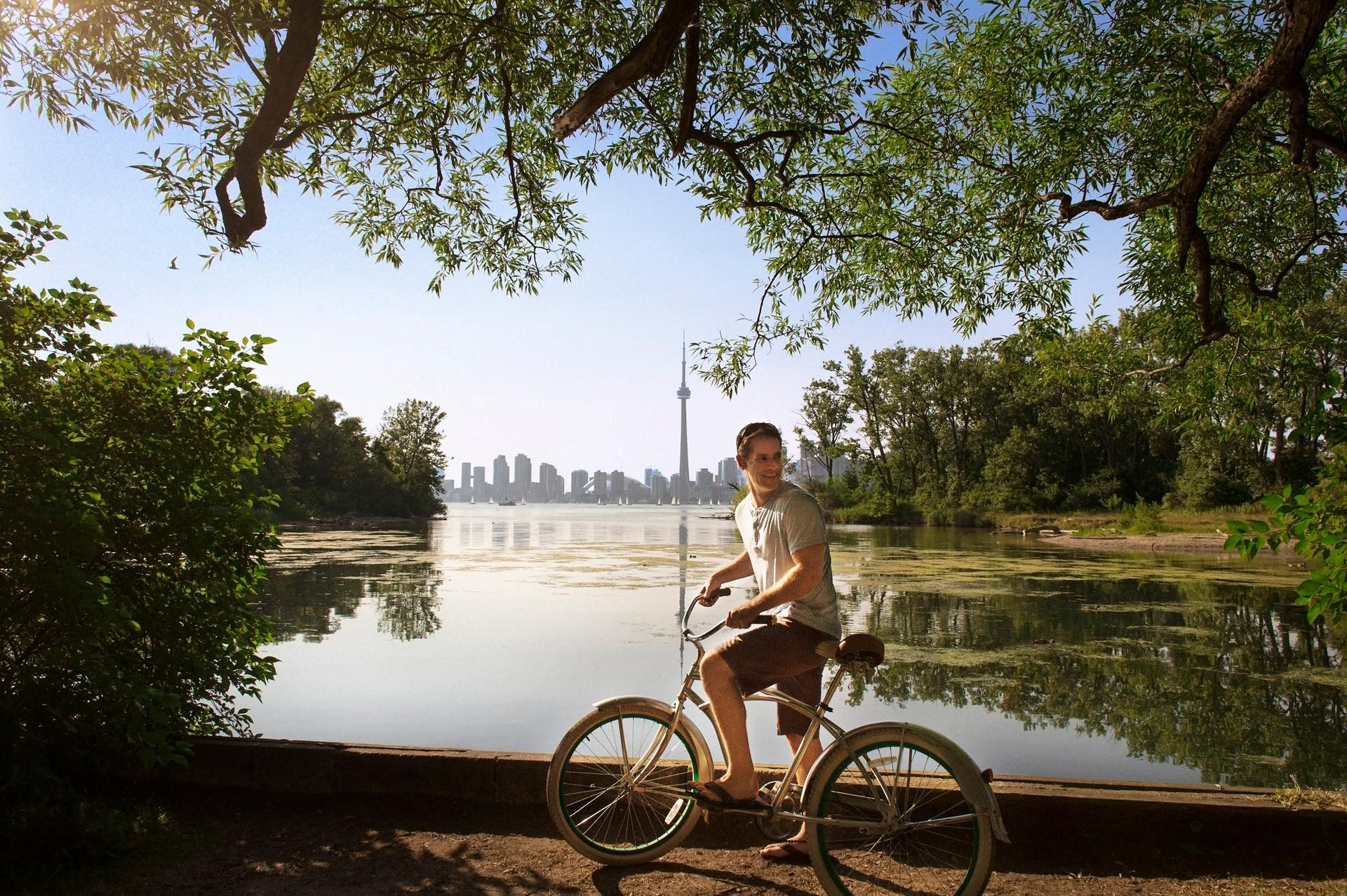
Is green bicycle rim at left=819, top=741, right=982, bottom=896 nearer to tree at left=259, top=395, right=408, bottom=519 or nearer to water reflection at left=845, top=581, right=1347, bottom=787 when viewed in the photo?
water reflection at left=845, top=581, right=1347, bottom=787

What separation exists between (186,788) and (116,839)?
28.4 inches

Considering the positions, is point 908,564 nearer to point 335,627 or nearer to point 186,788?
point 335,627

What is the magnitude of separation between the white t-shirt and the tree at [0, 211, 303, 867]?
83.9 inches

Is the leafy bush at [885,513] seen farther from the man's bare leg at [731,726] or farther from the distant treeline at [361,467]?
the man's bare leg at [731,726]

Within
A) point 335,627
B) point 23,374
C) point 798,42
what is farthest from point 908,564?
point 23,374

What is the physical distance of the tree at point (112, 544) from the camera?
284 centimetres

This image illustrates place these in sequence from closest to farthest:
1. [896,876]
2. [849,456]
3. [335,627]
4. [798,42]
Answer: [896,876] → [798,42] → [335,627] → [849,456]

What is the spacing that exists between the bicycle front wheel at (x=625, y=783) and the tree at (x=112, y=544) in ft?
4.66

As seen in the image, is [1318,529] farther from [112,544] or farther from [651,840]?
[112,544]

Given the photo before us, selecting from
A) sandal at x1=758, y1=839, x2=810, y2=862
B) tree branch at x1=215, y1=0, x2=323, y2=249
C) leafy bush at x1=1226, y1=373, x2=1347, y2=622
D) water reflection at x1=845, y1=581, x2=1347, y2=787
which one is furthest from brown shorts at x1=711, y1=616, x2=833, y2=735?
tree branch at x1=215, y1=0, x2=323, y2=249

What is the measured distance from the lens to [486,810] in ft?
11.1

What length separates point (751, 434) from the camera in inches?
121

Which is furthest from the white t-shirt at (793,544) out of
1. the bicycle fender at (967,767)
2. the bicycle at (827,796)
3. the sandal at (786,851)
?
the sandal at (786,851)

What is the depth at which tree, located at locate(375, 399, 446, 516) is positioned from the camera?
67.1 meters
